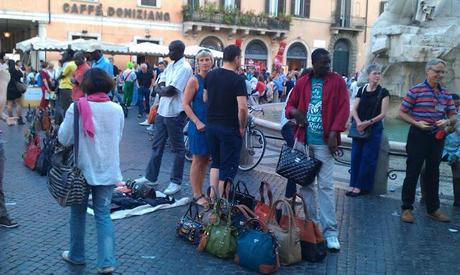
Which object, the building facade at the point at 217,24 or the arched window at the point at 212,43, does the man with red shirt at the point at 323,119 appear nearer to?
the building facade at the point at 217,24

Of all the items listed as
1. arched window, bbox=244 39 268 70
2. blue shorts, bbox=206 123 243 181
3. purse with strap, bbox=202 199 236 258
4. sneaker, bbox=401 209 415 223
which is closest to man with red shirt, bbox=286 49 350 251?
blue shorts, bbox=206 123 243 181

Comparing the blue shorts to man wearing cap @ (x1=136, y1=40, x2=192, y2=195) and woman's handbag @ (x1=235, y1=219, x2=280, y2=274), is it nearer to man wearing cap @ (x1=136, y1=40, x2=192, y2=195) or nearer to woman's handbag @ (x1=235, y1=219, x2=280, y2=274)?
woman's handbag @ (x1=235, y1=219, x2=280, y2=274)

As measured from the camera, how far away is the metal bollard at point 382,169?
23.6 feet

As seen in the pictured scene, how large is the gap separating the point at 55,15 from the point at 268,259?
29.8 meters

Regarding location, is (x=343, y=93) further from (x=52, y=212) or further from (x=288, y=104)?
(x=52, y=212)

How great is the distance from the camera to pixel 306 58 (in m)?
39.4

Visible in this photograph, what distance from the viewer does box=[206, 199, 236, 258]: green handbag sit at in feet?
15.3

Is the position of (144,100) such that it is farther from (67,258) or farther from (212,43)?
(212,43)

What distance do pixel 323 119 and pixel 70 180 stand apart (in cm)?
220

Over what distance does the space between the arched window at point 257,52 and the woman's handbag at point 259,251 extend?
109ft

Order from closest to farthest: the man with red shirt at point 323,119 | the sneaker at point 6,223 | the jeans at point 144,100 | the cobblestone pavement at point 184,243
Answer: the cobblestone pavement at point 184,243 → the man with red shirt at point 323,119 → the sneaker at point 6,223 → the jeans at point 144,100

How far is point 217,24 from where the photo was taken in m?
35.2

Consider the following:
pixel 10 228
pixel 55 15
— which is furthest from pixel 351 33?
pixel 10 228

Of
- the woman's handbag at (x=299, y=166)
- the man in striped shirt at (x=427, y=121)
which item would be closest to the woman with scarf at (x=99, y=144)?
the woman's handbag at (x=299, y=166)
